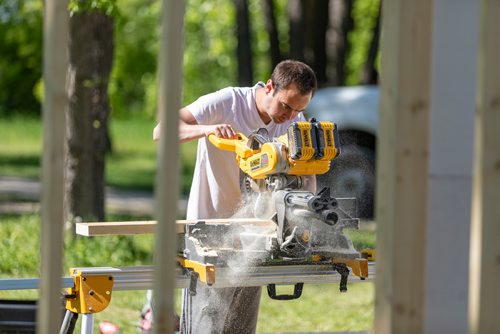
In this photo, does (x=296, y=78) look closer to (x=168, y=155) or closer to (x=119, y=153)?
(x=168, y=155)

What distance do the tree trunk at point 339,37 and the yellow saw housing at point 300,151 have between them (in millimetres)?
13408

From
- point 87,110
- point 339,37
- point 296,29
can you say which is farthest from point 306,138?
point 339,37

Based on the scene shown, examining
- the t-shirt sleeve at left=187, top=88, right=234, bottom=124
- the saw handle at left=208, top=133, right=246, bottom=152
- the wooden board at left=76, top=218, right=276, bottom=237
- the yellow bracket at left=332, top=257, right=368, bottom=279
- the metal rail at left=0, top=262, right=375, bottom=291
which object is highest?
the t-shirt sleeve at left=187, top=88, right=234, bottom=124

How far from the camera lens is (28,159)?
24.9m

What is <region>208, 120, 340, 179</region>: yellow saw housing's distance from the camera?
4707mm

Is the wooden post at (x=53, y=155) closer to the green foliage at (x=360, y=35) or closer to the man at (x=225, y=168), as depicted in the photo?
the man at (x=225, y=168)

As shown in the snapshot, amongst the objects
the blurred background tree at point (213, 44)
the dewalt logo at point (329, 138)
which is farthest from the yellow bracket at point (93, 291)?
the blurred background tree at point (213, 44)

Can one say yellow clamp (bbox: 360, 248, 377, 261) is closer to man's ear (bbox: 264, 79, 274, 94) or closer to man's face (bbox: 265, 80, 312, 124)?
man's face (bbox: 265, 80, 312, 124)

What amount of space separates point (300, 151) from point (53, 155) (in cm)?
176

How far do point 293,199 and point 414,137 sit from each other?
→ 1413mm

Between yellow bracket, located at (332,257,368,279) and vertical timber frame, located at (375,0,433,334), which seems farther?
yellow bracket, located at (332,257,368,279)

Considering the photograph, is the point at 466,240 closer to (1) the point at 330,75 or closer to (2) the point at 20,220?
(2) the point at 20,220

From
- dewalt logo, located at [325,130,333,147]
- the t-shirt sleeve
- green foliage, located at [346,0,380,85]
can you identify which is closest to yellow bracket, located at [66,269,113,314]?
the t-shirt sleeve

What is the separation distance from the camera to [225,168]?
5.43 metres
